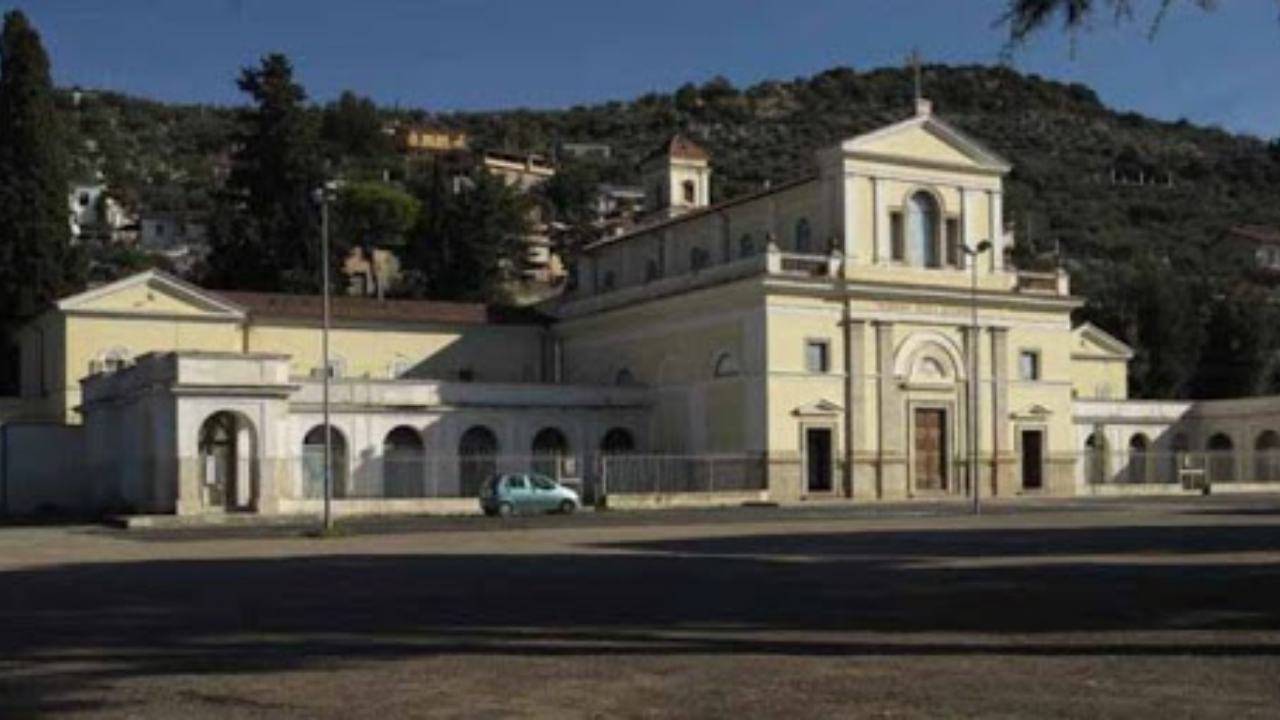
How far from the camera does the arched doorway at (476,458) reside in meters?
69.2

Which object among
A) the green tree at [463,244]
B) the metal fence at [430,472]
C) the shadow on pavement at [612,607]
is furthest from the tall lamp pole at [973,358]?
the shadow on pavement at [612,607]

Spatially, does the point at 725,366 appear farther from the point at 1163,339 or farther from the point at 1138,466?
the point at 1163,339

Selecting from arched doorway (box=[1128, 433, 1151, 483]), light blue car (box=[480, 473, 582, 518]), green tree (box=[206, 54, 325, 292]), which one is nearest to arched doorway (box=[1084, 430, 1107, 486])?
arched doorway (box=[1128, 433, 1151, 483])

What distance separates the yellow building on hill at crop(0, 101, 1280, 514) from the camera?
67.9m

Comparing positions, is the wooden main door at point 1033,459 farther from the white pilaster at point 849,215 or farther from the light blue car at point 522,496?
the light blue car at point 522,496

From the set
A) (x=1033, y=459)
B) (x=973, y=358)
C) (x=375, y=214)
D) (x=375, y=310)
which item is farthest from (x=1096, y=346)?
(x=375, y=214)

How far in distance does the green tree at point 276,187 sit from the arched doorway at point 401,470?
18.5 meters

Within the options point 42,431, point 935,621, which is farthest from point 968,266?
point 935,621

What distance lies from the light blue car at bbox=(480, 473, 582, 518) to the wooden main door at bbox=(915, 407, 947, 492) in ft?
66.7

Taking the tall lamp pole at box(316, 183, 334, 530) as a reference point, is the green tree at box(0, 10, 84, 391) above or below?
above

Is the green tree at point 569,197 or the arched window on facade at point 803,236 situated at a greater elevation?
the green tree at point 569,197

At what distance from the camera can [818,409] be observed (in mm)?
69188

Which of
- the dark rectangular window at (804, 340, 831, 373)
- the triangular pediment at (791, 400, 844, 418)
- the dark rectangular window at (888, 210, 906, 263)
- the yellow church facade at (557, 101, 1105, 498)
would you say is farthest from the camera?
the dark rectangular window at (888, 210, 906, 263)

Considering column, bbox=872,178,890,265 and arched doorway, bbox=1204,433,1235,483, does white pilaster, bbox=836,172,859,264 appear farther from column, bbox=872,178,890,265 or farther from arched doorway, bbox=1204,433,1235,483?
arched doorway, bbox=1204,433,1235,483
